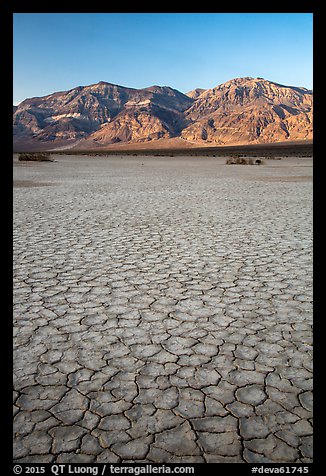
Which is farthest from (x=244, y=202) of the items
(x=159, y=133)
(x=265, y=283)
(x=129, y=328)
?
(x=159, y=133)

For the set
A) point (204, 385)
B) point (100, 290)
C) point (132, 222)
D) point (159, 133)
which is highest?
point (159, 133)

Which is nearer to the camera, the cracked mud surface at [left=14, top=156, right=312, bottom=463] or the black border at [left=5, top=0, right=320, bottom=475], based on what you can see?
the black border at [left=5, top=0, right=320, bottom=475]

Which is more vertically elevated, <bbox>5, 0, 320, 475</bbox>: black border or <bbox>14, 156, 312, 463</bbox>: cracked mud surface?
<bbox>5, 0, 320, 475</bbox>: black border
